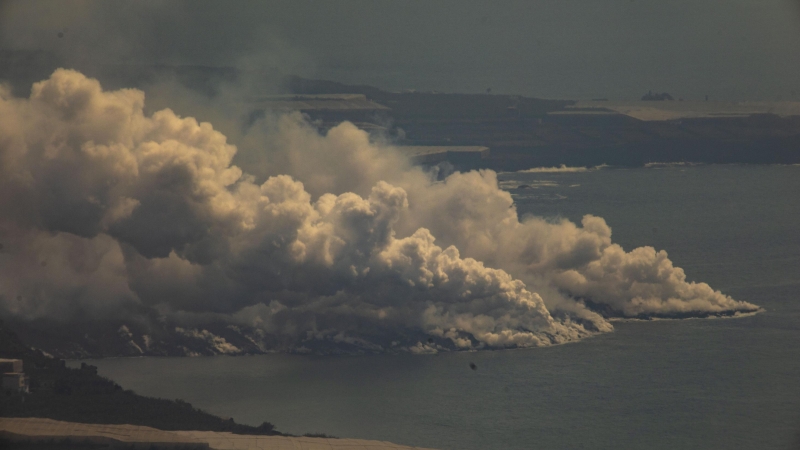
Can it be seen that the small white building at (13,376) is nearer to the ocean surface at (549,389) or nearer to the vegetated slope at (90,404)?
the vegetated slope at (90,404)

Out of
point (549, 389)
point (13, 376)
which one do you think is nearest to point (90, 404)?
point (13, 376)

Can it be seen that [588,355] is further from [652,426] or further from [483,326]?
[652,426]

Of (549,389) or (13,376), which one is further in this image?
(549,389)

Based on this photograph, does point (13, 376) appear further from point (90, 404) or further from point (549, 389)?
point (549, 389)

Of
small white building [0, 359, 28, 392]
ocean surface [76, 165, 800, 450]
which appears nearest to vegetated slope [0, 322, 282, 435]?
small white building [0, 359, 28, 392]

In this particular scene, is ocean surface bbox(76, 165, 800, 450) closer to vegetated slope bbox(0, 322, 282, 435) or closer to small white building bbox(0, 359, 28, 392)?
vegetated slope bbox(0, 322, 282, 435)

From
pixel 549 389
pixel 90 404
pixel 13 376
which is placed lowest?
pixel 90 404
